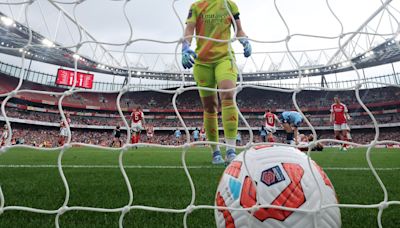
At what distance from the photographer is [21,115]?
29891 mm

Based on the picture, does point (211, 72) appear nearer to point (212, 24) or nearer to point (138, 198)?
point (212, 24)

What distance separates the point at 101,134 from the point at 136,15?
32884 millimetres

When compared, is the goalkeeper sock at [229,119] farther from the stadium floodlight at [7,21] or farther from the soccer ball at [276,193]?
the stadium floodlight at [7,21]

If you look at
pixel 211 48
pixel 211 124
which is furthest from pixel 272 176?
pixel 211 48

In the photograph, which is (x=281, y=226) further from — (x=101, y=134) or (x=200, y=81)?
(x=101, y=134)

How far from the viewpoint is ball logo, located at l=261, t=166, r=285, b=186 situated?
129 cm

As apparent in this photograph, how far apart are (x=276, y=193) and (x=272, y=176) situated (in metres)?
0.08

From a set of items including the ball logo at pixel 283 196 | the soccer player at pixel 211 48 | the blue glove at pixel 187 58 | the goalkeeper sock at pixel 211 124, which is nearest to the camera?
the ball logo at pixel 283 196

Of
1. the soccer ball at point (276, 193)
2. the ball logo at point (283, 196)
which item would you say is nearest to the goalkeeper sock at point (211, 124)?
the soccer ball at point (276, 193)

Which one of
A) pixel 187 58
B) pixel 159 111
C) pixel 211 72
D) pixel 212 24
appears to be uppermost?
pixel 159 111

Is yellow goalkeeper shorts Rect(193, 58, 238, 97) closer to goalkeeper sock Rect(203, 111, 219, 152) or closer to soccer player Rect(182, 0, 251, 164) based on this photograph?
soccer player Rect(182, 0, 251, 164)

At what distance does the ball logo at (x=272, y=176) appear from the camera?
1.29m

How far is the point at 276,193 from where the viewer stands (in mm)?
1263

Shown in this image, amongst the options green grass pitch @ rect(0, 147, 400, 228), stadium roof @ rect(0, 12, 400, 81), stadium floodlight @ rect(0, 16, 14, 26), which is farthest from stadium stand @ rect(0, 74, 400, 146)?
green grass pitch @ rect(0, 147, 400, 228)
